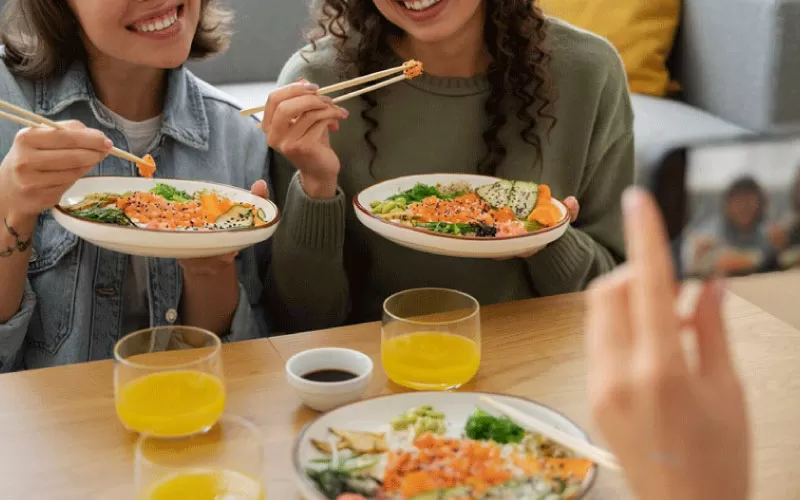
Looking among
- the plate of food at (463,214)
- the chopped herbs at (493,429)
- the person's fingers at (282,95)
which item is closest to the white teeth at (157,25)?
the person's fingers at (282,95)

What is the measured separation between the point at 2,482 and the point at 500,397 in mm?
651

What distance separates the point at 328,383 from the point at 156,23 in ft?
2.98

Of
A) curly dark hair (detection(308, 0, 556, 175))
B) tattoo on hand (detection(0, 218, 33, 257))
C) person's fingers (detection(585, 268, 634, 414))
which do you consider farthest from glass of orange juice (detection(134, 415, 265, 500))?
curly dark hair (detection(308, 0, 556, 175))

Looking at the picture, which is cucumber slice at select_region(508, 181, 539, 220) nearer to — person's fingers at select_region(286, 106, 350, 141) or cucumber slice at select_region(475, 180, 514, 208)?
cucumber slice at select_region(475, 180, 514, 208)

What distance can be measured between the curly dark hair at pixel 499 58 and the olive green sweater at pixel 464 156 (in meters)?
0.02

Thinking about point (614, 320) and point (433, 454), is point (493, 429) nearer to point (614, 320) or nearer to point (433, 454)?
point (433, 454)

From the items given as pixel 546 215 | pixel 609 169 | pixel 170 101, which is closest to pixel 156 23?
pixel 170 101

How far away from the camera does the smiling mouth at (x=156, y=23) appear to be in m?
1.77

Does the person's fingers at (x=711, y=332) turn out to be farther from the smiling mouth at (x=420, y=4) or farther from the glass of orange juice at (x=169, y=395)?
the smiling mouth at (x=420, y=4)

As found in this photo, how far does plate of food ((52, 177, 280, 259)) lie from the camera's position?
4.71 ft

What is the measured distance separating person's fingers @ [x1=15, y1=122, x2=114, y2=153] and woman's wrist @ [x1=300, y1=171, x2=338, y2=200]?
459 mm

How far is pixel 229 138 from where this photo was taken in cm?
200

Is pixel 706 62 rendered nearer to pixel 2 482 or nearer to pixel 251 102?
pixel 251 102

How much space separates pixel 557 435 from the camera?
1078mm
